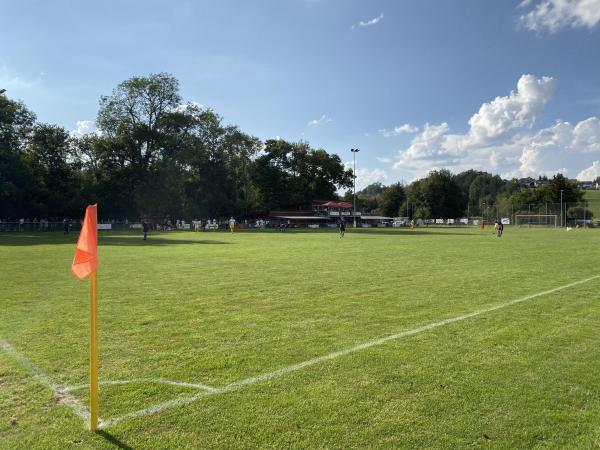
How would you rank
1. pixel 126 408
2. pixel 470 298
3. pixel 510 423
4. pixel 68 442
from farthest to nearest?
pixel 470 298 → pixel 126 408 → pixel 510 423 → pixel 68 442

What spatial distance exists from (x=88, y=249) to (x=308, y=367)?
2.74 metres

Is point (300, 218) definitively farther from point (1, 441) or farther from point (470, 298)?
point (1, 441)

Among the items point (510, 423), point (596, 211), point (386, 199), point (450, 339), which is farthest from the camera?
point (386, 199)

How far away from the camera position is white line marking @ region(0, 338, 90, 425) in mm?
4113

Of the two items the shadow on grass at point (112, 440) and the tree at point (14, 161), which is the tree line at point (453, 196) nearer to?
the tree at point (14, 161)

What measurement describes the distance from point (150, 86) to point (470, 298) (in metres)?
67.7

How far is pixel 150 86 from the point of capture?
6769 cm

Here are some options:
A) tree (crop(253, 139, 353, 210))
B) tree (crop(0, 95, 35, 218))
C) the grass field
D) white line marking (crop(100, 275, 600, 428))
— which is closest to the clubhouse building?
tree (crop(253, 139, 353, 210))

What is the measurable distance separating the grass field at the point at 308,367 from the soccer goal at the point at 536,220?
70.1m

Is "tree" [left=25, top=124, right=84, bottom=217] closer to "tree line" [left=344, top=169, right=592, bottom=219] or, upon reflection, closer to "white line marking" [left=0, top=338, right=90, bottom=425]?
"white line marking" [left=0, top=338, right=90, bottom=425]

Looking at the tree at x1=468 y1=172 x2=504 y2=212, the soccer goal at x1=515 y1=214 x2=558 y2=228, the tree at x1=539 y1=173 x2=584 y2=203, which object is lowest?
the soccer goal at x1=515 y1=214 x2=558 y2=228

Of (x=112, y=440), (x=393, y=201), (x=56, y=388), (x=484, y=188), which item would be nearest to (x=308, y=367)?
(x=112, y=440)

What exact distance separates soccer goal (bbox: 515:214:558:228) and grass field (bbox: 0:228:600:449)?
7011 cm

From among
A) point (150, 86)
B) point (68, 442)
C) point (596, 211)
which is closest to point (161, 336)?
point (68, 442)
